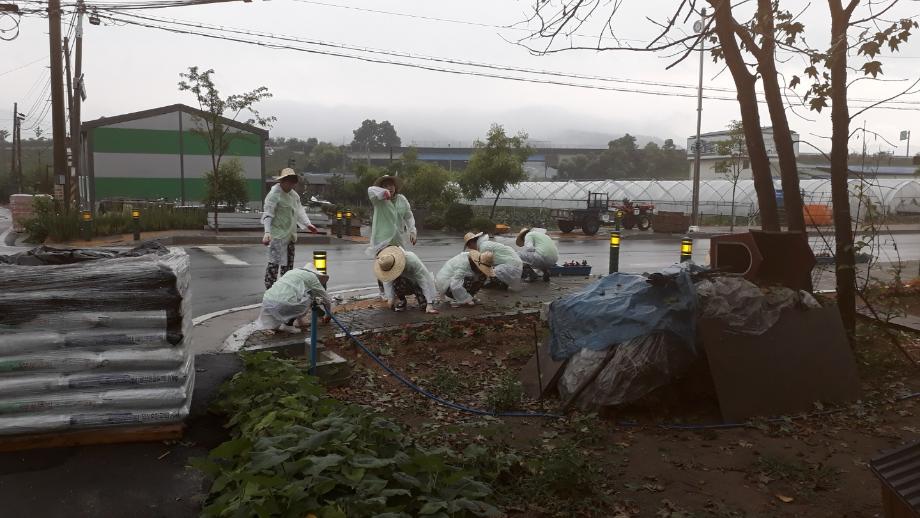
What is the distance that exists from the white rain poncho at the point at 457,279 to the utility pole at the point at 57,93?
14766mm

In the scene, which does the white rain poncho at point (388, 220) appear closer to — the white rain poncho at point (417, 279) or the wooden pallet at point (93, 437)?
the white rain poncho at point (417, 279)

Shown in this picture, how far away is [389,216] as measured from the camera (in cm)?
834

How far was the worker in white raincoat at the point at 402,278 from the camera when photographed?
8055 millimetres

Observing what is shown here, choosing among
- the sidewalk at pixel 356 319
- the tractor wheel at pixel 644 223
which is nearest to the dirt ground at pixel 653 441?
the sidewalk at pixel 356 319

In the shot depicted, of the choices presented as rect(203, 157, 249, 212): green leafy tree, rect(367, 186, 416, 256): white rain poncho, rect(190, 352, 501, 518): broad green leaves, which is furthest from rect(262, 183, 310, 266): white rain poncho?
rect(203, 157, 249, 212): green leafy tree

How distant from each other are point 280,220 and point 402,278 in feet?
5.07

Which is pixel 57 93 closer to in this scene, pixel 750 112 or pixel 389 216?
pixel 389 216

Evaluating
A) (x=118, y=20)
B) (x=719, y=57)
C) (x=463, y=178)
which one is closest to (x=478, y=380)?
(x=719, y=57)

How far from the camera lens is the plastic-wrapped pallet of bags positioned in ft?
11.9

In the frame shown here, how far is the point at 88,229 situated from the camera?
1847cm

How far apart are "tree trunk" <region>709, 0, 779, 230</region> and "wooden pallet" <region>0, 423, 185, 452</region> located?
550 cm

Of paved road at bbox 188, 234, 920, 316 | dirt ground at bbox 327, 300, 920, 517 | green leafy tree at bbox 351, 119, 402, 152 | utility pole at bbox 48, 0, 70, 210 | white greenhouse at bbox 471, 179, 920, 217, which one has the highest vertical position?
green leafy tree at bbox 351, 119, 402, 152

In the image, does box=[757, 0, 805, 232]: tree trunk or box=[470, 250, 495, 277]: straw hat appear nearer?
box=[757, 0, 805, 232]: tree trunk

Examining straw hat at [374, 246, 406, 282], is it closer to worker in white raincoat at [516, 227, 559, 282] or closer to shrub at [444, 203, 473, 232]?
worker in white raincoat at [516, 227, 559, 282]
